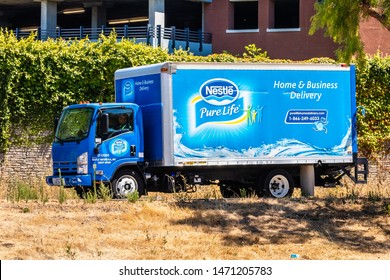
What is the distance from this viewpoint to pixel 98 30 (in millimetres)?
49750

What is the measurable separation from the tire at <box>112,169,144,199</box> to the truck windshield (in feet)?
4.24

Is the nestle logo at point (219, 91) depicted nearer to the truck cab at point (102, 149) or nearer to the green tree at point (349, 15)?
the truck cab at point (102, 149)

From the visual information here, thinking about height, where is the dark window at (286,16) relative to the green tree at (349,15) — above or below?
above

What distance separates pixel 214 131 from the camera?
24766 millimetres

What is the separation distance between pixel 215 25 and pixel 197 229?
31.3 m

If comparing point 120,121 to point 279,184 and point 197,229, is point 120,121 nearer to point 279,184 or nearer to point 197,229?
point 279,184

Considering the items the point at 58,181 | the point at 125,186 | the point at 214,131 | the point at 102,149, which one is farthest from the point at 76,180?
the point at 214,131

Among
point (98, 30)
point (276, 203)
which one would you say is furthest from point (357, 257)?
point (98, 30)

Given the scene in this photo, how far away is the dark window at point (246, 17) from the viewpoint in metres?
51.6

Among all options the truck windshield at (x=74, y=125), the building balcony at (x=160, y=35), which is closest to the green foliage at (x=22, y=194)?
the truck windshield at (x=74, y=125)

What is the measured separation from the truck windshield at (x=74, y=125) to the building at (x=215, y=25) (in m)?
21.2

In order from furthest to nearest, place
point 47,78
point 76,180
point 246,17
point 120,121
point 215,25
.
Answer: point 246,17 → point 215,25 → point 47,78 → point 120,121 → point 76,180

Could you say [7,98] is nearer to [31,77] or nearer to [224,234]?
[31,77]

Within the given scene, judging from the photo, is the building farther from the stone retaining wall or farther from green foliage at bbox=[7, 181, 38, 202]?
green foliage at bbox=[7, 181, 38, 202]
